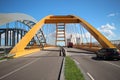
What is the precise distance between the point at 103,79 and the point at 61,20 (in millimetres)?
47591

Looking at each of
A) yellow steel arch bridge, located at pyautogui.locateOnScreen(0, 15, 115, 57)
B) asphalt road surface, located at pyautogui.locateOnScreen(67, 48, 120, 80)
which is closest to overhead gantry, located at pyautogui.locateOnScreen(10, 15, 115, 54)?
yellow steel arch bridge, located at pyautogui.locateOnScreen(0, 15, 115, 57)

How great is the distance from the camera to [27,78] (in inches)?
408

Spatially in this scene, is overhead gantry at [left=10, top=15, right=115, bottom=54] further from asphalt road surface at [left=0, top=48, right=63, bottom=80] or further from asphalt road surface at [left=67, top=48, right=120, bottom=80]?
asphalt road surface at [left=67, top=48, right=120, bottom=80]

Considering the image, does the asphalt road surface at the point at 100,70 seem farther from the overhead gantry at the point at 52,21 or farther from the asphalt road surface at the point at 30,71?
the overhead gantry at the point at 52,21

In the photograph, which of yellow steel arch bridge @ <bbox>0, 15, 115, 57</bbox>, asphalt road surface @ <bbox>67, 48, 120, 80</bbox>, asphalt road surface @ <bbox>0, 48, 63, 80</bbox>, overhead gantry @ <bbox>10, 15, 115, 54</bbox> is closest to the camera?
asphalt road surface @ <bbox>67, 48, 120, 80</bbox>

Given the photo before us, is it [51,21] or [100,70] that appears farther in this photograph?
[51,21]

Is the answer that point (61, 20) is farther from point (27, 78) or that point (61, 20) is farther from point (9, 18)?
point (27, 78)

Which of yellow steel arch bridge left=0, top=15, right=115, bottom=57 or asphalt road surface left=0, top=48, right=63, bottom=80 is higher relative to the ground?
yellow steel arch bridge left=0, top=15, right=115, bottom=57

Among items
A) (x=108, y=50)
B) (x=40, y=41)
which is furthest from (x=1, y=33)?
(x=108, y=50)

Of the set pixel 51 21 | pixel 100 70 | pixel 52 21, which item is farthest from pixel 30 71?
pixel 52 21

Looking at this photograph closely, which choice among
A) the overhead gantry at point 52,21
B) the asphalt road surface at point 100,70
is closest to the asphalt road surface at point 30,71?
the asphalt road surface at point 100,70

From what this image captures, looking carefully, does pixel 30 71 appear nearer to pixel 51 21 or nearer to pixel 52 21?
pixel 51 21

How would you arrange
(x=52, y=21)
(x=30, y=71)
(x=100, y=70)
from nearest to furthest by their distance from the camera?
(x=30, y=71) < (x=100, y=70) < (x=52, y=21)

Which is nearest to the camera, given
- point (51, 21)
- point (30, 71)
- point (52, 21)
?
point (30, 71)
